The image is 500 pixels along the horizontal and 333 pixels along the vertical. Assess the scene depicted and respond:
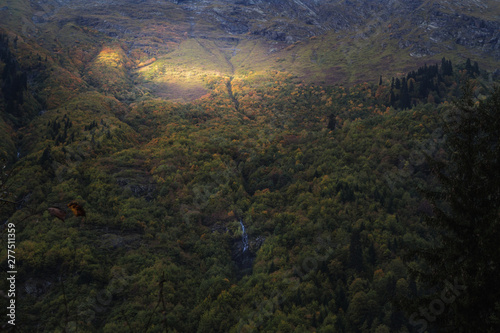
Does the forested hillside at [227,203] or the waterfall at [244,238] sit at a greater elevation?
the forested hillside at [227,203]

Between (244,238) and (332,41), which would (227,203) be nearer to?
(244,238)

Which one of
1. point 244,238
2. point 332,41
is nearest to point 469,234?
point 244,238

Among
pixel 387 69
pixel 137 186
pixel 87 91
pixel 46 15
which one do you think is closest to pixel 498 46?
pixel 387 69

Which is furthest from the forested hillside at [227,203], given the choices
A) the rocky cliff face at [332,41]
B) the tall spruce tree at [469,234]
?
the rocky cliff face at [332,41]

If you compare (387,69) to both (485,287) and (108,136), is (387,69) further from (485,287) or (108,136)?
(485,287)

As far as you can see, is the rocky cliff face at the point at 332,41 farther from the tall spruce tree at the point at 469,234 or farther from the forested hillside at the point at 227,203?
the tall spruce tree at the point at 469,234

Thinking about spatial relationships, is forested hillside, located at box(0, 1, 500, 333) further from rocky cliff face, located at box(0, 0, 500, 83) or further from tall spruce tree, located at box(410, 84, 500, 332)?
rocky cliff face, located at box(0, 0, 500, 83)

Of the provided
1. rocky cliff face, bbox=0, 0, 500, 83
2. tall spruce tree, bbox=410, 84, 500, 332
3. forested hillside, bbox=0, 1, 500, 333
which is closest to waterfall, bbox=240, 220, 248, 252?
forested hillside, bbox=0, 1, 500, 333
